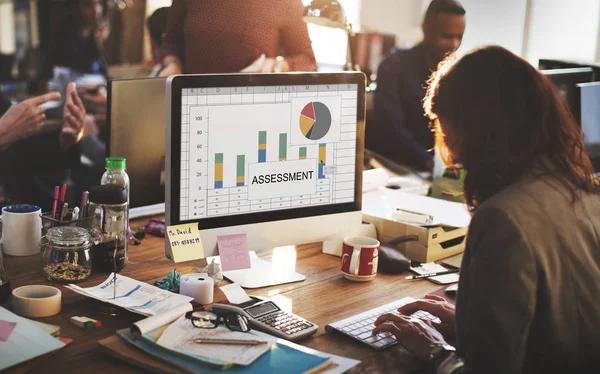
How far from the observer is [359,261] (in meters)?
1.84

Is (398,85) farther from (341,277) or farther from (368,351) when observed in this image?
(368,351)

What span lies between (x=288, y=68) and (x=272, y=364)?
5.77 feet

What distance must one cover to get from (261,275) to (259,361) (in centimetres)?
53

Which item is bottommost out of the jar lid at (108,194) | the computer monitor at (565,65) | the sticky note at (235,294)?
the sticky note at (235,294)

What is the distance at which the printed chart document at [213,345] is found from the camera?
4.29 feet

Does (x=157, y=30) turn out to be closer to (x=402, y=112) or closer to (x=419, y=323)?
(x=402, y=112)

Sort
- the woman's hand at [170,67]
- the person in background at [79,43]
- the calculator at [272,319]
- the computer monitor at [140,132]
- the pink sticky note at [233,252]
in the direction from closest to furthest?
the calculator at [272,319], the pink sticky note at [233,252], the computer monitor at [140,132], the woman's hand at [170,67], the person in background at [79,43]

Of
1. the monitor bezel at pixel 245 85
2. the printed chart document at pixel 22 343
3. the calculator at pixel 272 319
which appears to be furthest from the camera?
the monitor bezel at pixel 245 85

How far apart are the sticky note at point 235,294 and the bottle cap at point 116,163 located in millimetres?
400

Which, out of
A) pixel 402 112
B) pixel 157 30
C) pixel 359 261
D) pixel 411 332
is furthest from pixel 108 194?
pixel 402 112

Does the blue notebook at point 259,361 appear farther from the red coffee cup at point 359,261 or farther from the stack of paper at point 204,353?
the red coffee cup at point 359,261

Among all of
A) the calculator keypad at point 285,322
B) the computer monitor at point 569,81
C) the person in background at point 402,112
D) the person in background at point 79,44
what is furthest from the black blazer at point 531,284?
the person in background at point 79,44

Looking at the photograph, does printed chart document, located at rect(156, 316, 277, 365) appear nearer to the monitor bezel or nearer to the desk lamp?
the monitor bezel

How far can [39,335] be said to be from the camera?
52.5 inches
